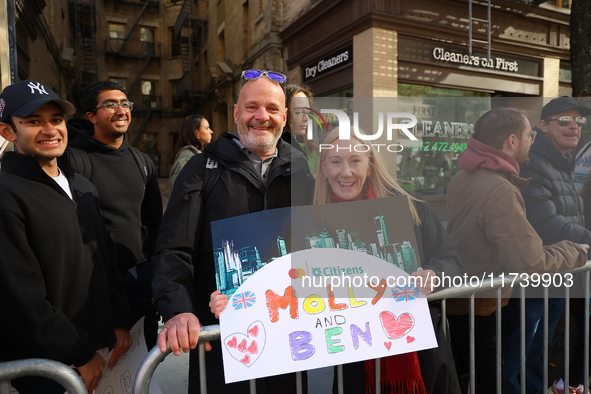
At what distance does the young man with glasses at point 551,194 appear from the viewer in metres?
2.20

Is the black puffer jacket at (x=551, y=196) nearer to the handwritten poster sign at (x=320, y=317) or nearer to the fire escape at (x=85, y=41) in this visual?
the handwritten poster sign at (x=320, y=317)

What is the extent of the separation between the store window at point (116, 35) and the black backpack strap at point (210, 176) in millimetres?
28722

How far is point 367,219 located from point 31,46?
32.0ft

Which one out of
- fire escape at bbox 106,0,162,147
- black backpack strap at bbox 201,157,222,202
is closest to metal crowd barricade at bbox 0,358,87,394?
black backpack strap at bbox 201,157,222,202

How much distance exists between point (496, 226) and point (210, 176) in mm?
1413

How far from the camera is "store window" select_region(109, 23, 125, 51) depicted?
86.9 feet

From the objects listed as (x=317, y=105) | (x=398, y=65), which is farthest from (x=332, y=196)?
(x=398, y=65)

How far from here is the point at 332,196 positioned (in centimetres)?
169

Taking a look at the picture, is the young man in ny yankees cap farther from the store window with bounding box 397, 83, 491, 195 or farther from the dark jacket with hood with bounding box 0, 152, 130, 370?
the store window with bounding box 397, 83, 491, 195

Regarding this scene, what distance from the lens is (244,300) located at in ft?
4.89

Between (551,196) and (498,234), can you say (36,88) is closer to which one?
(498,234)

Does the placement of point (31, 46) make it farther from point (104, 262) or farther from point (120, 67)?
point (120, 67)

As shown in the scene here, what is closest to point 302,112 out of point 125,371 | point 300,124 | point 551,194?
point 300,124

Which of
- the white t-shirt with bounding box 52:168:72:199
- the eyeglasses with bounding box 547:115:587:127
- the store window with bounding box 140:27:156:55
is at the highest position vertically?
the store window with bounding box 140:27:156:55
